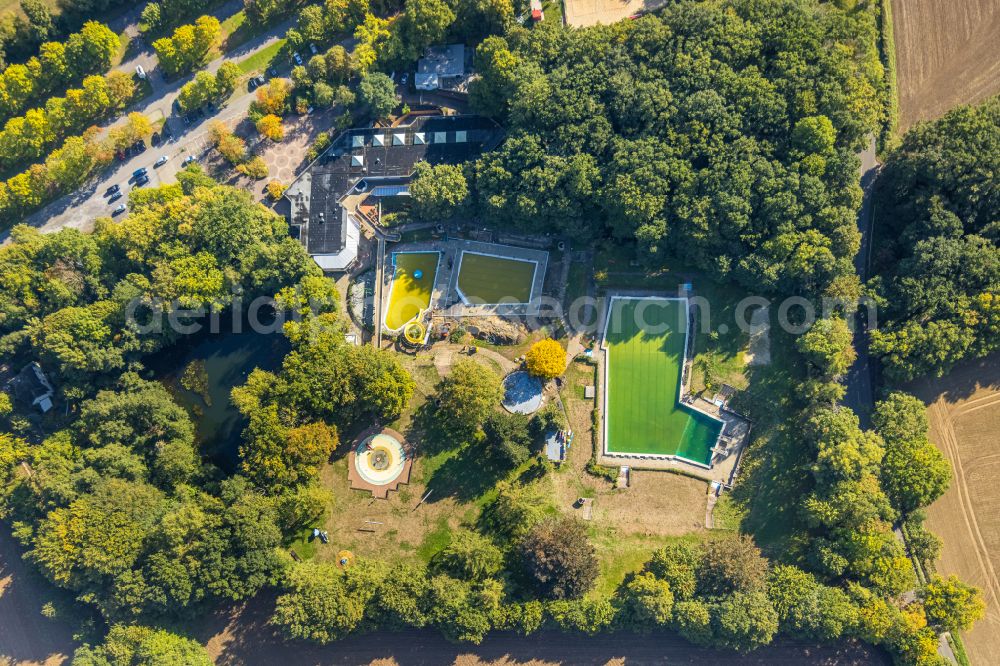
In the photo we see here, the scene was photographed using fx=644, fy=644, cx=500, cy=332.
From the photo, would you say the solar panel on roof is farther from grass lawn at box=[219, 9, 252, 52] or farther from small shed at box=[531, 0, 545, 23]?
grass lawn at box=[219, 9, 252, 52]

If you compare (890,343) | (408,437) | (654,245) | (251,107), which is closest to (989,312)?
(890,343)

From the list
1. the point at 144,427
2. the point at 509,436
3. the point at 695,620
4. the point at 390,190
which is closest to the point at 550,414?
the point at 509,436

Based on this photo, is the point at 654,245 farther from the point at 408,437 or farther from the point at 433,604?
the point at 433,604

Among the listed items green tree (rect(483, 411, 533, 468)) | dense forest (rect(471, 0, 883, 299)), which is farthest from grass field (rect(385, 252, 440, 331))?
green tree (rect(483, 411, 533, 468))

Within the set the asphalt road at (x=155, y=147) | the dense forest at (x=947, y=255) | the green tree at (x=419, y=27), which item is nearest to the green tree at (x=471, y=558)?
the dense forest at (x=947, y=255)

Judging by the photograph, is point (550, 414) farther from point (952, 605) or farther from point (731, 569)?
point (952, 605)

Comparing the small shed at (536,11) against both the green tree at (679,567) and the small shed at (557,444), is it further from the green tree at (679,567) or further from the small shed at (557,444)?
the green tree at (679,567)
